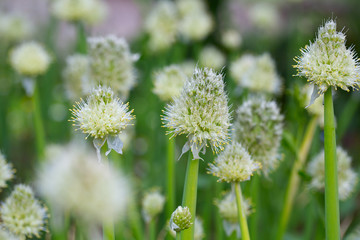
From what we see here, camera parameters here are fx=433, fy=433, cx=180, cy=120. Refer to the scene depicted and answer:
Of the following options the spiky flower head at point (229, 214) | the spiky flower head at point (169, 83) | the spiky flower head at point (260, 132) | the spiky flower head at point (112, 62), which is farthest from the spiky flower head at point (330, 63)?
the spiky flower head at point (112, 62)

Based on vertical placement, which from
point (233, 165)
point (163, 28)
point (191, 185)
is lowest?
point (191, 185)

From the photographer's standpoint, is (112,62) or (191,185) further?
(112,62)

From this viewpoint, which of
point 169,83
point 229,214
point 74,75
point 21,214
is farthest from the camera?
point 74,75

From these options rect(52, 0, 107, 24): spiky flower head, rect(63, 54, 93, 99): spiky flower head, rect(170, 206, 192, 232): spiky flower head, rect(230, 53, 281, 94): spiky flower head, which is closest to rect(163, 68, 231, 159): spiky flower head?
rect(170, 206, 192, 232): spiky flower head

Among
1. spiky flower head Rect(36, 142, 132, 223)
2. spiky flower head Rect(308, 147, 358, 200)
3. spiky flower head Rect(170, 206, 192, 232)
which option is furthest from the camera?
spiky flower head Rect(308, 147, 358, 200)

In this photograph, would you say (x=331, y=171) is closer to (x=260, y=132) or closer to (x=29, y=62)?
(x=260, y=132)

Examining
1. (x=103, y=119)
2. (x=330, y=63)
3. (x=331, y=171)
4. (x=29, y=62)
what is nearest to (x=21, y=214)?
(x=103, y=119)

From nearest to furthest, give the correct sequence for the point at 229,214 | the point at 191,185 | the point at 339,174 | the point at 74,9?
the point at 191,185 < the point at 229,214 < the point at 339,174 < the point at 74,9

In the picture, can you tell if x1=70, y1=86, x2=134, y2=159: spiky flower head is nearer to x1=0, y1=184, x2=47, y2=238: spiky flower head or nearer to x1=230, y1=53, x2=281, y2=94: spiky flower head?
x1=0, y1=184, x2=47, y2=238: spiky flower head
